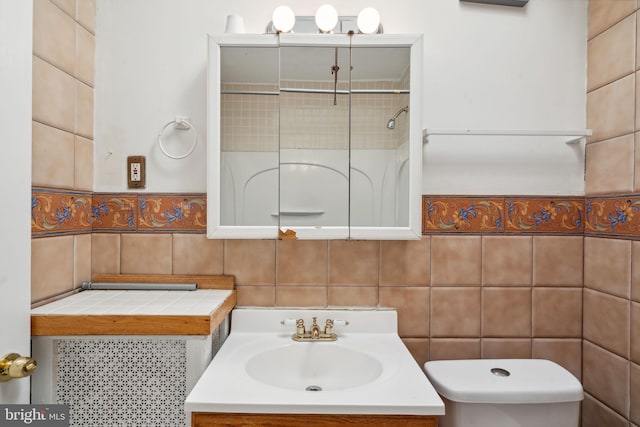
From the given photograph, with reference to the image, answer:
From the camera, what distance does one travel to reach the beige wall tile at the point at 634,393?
1.13 meters

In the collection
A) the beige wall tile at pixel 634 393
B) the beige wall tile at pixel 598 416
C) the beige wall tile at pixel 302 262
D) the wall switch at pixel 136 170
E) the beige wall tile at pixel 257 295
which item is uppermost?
the wall switch at pixel 136 170

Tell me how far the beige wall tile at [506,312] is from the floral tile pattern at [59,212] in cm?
147

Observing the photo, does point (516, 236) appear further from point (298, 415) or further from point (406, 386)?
point (298, 415)

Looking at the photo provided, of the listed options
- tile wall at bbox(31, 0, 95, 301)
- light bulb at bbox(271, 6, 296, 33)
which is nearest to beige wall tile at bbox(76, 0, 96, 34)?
tile wall at bbox(31, 0, 95, 301)

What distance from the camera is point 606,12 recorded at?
4.16ft

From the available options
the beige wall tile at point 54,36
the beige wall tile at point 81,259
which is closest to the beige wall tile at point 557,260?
the beige wall tile at point 81,259

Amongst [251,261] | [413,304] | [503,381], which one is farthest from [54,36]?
[503,381]

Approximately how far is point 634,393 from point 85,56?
7.01 ft

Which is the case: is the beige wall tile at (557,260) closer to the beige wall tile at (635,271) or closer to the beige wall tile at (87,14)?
the beige wall tile at (635,271)

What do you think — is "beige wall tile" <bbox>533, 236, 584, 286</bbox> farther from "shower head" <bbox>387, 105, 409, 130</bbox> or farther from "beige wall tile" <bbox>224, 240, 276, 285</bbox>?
→ "beige wall tile" <bbox>224, 240, 276, 285</bbox>

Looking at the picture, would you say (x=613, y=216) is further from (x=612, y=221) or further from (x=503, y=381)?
(x=503, y=381)

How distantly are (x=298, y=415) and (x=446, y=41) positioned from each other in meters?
1.33

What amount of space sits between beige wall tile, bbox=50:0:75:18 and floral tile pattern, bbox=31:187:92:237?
1.96 feet

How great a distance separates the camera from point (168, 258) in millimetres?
1352
